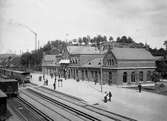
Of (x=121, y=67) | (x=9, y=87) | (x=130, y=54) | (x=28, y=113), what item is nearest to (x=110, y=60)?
(x=121, y=67)

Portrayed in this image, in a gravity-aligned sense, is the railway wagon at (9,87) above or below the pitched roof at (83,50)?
below

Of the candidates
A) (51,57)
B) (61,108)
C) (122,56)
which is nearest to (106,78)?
(122,56)

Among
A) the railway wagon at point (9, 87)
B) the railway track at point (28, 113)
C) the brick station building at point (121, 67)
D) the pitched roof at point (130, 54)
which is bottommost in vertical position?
the railway track at point (28, 113)

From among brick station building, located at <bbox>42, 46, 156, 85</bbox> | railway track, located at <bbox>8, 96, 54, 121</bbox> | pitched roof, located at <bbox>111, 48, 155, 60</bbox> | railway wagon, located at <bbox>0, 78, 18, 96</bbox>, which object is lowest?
railway track, located at <bbox>8, 96, 54, 121</bbox>

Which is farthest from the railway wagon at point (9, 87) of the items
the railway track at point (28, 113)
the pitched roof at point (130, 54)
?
the pitched roof at point (130, 54)

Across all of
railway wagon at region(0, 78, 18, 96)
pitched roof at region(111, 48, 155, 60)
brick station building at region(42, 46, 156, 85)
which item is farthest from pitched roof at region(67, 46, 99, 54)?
railway wagon at region(0, 78, 18, 96)

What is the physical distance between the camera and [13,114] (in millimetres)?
25266

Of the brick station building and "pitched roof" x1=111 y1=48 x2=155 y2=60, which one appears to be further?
"pitched roof" x1=111 y1=48 x2=155 y2=60

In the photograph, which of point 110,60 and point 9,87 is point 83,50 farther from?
point 9,87

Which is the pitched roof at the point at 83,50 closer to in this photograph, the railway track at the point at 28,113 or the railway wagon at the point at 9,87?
the railway wagon at the point at 9,87

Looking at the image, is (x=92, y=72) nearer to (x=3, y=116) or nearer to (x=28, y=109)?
(x=28, y=109)

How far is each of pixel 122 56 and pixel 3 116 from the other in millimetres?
30503

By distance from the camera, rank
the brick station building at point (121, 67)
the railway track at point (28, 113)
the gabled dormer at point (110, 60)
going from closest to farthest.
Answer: the railway track at point (28, 113) → the brick station building at point (121, 67) → the gabled dormer at point (110, 60)

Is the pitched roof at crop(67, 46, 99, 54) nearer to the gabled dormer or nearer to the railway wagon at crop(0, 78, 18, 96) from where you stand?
the gabled dormer
